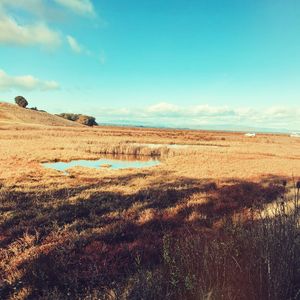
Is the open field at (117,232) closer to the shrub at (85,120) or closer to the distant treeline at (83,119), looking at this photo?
A: the shrub at (85,120)

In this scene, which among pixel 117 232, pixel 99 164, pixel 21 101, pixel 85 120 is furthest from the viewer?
pixel 85 120

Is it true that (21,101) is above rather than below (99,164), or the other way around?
above

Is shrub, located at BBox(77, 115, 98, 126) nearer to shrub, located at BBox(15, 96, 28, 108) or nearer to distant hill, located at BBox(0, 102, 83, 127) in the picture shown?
shrub, located at BBox(15, 96, 28, 108)

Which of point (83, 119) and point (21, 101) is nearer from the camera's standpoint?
point (21, 101)

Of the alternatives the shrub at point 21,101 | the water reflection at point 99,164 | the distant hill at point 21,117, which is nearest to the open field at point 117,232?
the water reflection at point 99,164

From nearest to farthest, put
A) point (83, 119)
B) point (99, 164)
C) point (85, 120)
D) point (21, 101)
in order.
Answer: point (99, 164) < point (21, 101) < point (85, 120) < point (83, 119)

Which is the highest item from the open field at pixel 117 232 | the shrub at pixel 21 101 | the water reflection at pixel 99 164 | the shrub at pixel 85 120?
the shrub at pixel 21 101

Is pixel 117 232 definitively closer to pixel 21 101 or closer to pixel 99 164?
pixel 99 164

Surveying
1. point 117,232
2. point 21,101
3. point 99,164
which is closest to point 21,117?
point 21,101

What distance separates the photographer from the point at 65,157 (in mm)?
30875

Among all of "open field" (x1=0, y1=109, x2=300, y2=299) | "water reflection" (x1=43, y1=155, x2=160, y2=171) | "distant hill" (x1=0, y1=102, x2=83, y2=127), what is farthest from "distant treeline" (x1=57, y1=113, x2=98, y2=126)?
"open field" (x1=0, y1=109, x2=300, y2=299)

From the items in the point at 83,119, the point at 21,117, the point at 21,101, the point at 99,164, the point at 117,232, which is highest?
the point at 21,101

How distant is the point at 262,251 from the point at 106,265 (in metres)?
3.56

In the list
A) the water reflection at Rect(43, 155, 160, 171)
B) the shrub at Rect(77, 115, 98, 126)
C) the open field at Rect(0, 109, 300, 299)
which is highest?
the shrub at Rect(77, 115, 98, 126)
